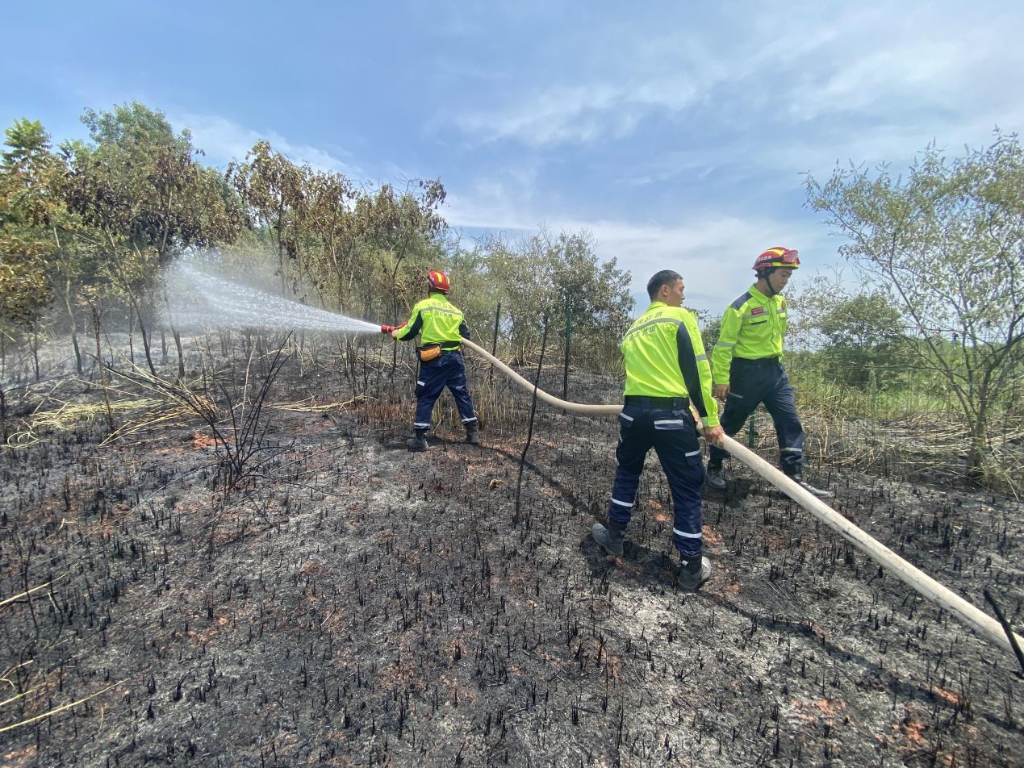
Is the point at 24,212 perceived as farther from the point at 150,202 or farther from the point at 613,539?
the point at 613,539

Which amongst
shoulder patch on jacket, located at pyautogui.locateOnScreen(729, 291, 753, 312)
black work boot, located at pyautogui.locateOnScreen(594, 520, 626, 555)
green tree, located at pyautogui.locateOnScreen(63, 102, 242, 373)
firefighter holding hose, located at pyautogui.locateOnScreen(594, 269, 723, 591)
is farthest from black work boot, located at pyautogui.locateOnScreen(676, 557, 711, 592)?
green tree, located at pyautogui.locateOnScreen(63, 102, 242, 373)

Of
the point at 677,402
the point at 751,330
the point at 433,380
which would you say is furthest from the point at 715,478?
the point at 433,380

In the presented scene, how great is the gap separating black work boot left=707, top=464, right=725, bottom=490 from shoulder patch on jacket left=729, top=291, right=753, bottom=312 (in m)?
1.68

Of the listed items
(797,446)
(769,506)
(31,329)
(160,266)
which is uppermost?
(160,266)

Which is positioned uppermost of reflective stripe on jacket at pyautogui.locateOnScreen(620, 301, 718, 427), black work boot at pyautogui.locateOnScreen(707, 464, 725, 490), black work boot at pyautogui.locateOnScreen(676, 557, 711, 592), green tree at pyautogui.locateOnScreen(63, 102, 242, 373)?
green tree at pyautogui.locateOnScreen(63, 102, 242, 373)

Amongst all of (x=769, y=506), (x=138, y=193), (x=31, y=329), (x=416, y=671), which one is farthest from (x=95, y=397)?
(x=769, y=506)

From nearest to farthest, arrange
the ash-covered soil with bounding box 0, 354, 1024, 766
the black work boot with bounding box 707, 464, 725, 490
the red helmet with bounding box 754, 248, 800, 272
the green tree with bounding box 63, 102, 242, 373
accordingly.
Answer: the ash-covered soil with bounding box 0, 354, 1024, 766, the red helmet with bounding box 754, 248, 800, 272, the black work boot with bounding box 707, 464, 725, 490, the green tree with bounding box 63, 102, 242, 373

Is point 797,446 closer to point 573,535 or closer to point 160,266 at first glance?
point 573,535

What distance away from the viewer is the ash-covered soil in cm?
203

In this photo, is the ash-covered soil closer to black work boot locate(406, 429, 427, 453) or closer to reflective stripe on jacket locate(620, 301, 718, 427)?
black work boot locate(406, 429, 427, 453)

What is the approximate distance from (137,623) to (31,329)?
928cm

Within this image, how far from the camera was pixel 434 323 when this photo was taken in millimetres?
5488

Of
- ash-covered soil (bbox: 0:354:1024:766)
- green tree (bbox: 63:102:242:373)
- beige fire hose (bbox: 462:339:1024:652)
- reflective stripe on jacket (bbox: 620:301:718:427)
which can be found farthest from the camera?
green tree (bbox: 63:102:242:373)

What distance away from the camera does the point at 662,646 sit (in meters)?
2.62
